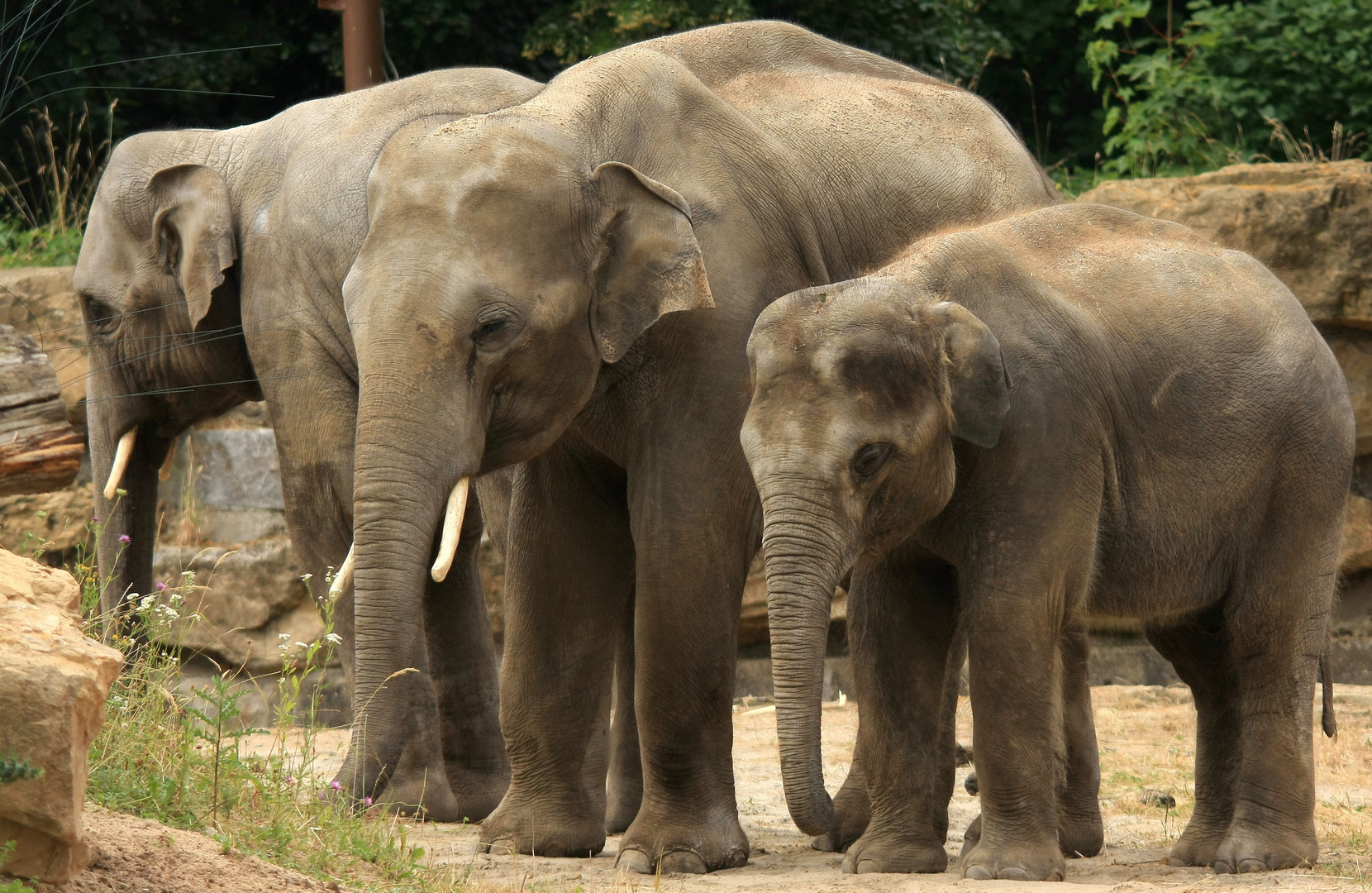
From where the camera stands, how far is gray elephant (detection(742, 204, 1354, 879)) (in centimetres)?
516

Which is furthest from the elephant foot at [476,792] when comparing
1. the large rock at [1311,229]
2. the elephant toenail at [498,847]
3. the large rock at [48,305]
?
the large rock at [1311,229]

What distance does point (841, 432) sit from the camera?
5113mm

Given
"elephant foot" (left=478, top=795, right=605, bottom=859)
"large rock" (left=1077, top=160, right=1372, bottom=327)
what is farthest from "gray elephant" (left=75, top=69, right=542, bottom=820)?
"large rock" (left=1077, top=160, right=1372, bottom=327)

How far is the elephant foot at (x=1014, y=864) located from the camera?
17.1 feet

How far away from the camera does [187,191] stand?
751 cm

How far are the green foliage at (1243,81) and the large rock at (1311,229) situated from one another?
2.92 metres

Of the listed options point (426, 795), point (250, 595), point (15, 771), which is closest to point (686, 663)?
point (426, 795)

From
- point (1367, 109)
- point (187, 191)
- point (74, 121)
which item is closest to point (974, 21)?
point (1367, 109)

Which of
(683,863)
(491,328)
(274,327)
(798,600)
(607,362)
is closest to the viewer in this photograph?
(798,600)

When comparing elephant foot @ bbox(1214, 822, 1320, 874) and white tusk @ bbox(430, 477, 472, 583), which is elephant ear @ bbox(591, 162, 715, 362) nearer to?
white tusk @ bbox(430, 477, 472, 583)

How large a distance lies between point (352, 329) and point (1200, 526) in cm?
256

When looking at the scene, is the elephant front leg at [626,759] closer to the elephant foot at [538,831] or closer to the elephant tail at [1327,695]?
the elephant foot at [538,831]

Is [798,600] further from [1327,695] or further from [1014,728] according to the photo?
[1327,695]

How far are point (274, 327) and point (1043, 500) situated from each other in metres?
3.11
